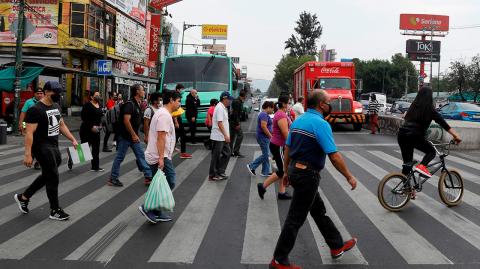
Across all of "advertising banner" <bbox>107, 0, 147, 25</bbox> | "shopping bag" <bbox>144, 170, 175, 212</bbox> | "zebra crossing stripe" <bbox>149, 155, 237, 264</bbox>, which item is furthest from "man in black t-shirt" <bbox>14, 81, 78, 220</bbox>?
"advertising banner" <bbox>107, 0, 147, 25</bbox>

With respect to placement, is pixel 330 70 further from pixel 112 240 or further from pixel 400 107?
pixel 400 107

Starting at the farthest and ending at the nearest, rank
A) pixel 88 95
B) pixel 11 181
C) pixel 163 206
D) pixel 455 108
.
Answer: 1. pixel 455 108
2. pixel 88 95
3. pixel 11 181
4. pixel 163 206

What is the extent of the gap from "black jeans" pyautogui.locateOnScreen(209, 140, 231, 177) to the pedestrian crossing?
0.31 m

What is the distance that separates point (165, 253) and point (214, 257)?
521mm

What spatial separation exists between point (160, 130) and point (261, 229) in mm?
1766

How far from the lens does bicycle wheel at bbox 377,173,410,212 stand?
7391mm

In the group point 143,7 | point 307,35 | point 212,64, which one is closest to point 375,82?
point 307,35

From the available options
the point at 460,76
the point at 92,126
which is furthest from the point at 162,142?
the point at 460,76

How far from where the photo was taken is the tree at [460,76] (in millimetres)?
57656

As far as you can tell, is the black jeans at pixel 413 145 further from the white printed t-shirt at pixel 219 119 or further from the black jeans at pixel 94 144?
the black jeans at pixel 94 144

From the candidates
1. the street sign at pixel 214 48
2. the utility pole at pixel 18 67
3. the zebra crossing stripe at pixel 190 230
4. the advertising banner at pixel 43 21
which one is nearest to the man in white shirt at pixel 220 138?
the zebra crossing stripe at pixel 190 230

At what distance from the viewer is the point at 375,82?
102m

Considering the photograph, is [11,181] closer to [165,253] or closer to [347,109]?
[165,253]

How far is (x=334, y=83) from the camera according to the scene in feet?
81.6
